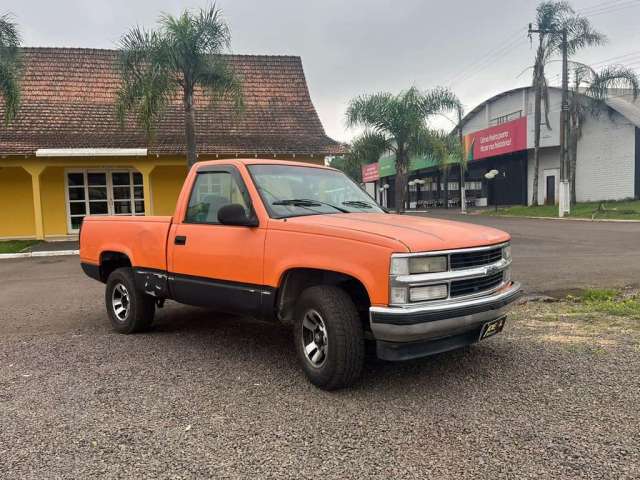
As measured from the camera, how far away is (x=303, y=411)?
3.57 m

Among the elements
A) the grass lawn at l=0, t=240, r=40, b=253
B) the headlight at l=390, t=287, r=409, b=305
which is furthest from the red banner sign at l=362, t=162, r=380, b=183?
the headlight at l=390, t=287, r=409, b=305

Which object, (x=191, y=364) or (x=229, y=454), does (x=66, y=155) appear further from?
(x=229, y=454)

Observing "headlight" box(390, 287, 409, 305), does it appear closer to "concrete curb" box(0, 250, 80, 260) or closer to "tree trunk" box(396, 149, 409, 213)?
"concrete curb" box(0, 250, 80, 260)

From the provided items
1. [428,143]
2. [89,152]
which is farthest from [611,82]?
[89,152]

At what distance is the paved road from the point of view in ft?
28.1

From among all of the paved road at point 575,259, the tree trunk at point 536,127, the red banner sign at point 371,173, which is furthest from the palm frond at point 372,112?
the red banner sign at point 371,173

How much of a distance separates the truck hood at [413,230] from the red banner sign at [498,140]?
32.7 m

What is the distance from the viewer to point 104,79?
19.4 m

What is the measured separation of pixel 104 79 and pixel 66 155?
15.7 feet

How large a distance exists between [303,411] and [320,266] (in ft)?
3.45

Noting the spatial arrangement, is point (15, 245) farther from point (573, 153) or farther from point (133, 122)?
point (573, 153)

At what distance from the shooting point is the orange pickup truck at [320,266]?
11.7 ft

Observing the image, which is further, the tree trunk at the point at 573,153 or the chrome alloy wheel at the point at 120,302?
the tree trunk at the point at 573,153

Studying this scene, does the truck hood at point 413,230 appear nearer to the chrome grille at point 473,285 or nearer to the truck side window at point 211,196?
the chrome grille at point 473,285
